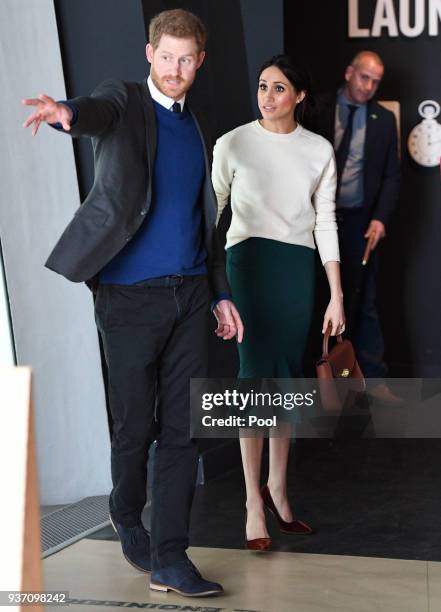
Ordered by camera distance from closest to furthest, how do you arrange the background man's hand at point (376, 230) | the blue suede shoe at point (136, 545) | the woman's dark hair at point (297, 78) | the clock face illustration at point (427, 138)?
1. the blue suede shoe at point (136, 545)
2. the woman's dark hair at point (297, 78)
3. the background man's hand at point (376, 230)
4. the clock face illustration at point (427, 138)

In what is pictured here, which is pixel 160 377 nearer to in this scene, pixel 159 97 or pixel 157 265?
pixel 157 265

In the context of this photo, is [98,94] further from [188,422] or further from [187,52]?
[188,422]

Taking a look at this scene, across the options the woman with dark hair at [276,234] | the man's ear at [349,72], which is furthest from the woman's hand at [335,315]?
the man's ear at [349,72]

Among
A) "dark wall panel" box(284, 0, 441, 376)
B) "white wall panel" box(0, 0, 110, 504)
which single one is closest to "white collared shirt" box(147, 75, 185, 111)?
"white wall panel" box(0, 0, 110, 504)

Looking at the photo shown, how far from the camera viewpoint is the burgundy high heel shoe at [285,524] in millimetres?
3559

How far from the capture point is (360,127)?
571cm

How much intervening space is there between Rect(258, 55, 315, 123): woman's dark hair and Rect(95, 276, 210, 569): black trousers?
2.98ft

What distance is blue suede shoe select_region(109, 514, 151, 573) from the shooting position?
314cm

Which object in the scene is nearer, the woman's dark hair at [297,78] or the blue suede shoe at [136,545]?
the blue suede shoe at [136,545]

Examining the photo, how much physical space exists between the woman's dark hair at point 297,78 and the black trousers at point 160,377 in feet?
2.98

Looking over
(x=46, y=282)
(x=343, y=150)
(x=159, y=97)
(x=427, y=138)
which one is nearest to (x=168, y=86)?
(x=159, y=97)

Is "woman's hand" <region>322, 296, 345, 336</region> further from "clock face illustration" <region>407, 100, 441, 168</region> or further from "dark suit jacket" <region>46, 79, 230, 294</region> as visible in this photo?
"clock face illustration" <region>407, 100, 441, 168</region>

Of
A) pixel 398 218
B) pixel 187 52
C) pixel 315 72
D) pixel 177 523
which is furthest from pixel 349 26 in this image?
pixel 177 523

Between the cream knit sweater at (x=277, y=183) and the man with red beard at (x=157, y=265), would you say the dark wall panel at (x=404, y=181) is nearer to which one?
the cream knit sweater at (x=277, y=183)
